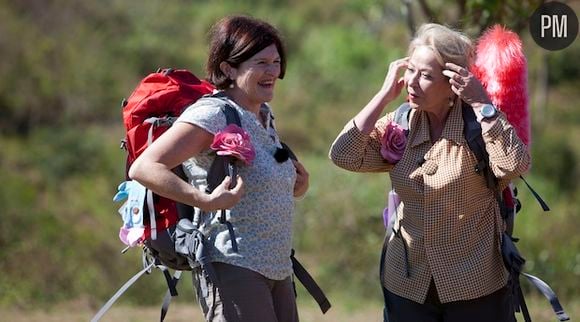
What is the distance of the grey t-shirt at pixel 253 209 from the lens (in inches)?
126

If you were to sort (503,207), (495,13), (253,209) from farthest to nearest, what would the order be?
(495,13) → (503,207) → (253,209)

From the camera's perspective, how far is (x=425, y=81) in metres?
3.43

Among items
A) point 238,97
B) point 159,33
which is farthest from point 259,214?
point 159,33

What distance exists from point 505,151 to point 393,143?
16.6 inches

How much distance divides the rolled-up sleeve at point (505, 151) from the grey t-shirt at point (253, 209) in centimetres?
65

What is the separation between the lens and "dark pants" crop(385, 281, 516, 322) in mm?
3447

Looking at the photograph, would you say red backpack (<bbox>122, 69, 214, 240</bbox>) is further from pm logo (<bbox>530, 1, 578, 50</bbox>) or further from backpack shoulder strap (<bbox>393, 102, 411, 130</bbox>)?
pm logo (<bbox>530, 1, 578, 50</bbox>)

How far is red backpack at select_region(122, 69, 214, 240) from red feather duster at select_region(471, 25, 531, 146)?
0.98m

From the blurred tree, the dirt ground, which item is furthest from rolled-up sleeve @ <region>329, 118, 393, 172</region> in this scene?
the dirt ground

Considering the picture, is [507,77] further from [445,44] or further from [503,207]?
[503,207]

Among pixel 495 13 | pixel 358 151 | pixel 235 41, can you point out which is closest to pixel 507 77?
pixel 358 151

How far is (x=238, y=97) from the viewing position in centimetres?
333

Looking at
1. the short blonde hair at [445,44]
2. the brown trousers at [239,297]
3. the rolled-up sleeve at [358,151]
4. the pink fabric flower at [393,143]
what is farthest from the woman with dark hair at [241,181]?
the short blonde hair at [445,44]

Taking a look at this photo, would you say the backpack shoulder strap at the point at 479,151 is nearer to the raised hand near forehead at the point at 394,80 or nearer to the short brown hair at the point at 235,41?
the raised hand near forehead at the point at 394,80
